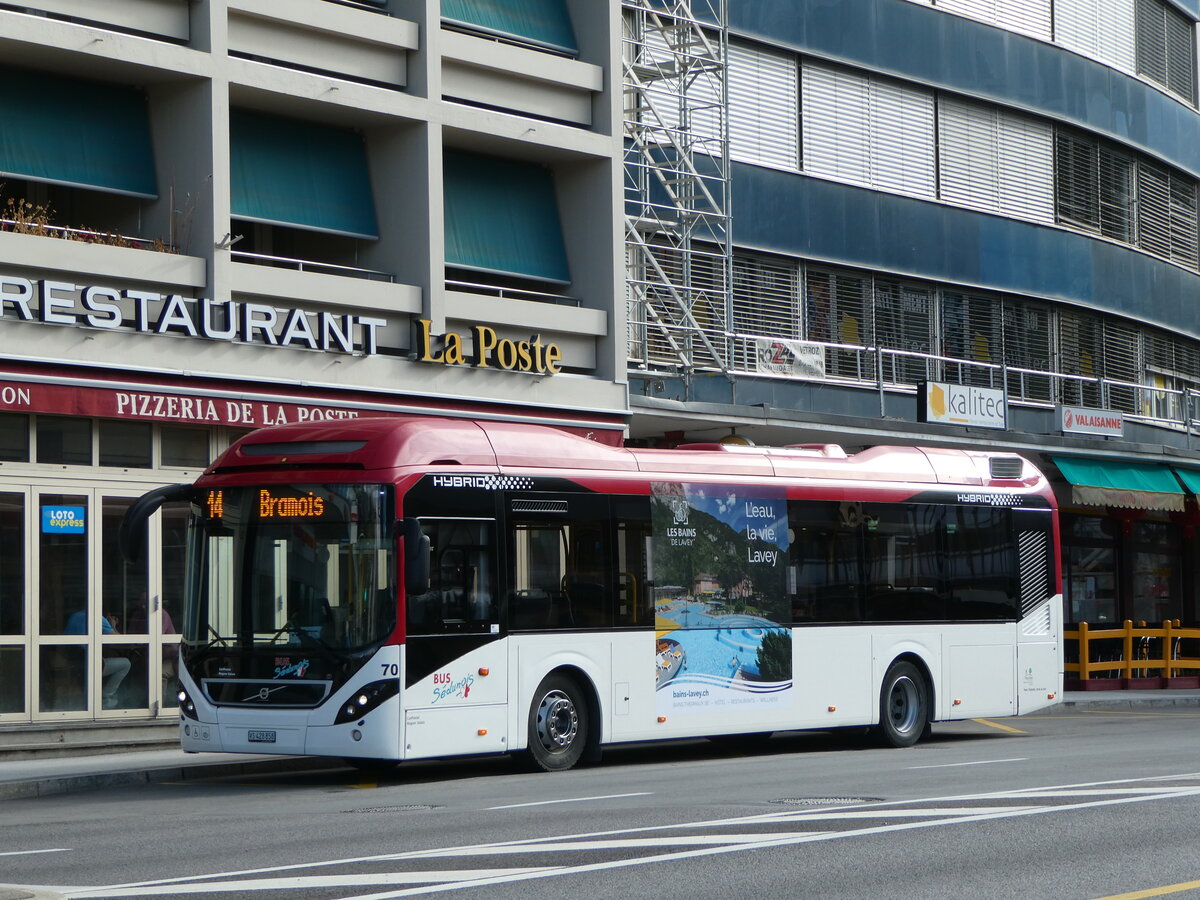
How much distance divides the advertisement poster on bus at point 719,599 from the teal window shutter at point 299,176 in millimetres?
7009

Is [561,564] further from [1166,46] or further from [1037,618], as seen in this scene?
[1166,46]

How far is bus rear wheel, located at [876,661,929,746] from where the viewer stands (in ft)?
65.1

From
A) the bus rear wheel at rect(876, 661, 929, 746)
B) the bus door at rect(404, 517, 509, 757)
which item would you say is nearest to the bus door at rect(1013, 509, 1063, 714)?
the bus rear wheel at rect(876, 661, 929, 746)

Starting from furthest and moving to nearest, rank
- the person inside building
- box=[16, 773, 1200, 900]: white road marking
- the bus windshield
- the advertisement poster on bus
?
the person inside building < the advertisement poster on bus < the bus windshield < box=[16, 773, 1200, 900]: white road marking

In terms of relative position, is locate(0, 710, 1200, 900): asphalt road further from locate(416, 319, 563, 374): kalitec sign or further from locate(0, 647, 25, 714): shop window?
locate(416, 319, 563, 374): kalitec sign

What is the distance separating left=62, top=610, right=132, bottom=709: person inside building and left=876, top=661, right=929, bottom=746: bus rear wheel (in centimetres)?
841

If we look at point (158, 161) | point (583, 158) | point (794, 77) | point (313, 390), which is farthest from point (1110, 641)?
point (158, 161)

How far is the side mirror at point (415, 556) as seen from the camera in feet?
48.9

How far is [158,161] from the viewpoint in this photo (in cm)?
2112

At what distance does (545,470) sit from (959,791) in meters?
5.31

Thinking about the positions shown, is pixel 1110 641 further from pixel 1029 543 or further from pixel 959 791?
pixel 959 791

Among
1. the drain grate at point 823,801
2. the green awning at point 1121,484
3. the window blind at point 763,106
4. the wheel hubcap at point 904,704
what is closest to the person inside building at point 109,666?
the wheel hubcap at point 904,704

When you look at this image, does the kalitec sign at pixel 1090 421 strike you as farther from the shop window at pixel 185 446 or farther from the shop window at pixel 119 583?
the shop window at pixel 119 583

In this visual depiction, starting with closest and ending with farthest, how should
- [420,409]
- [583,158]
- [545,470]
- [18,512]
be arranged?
[545,470] < [18,512] < [420,409] < [583,158]
